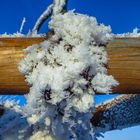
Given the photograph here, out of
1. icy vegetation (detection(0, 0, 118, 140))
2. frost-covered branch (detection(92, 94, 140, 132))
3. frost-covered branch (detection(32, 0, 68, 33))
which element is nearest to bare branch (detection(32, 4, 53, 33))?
frost-covered branch (detection(32, 0, 68, 33))

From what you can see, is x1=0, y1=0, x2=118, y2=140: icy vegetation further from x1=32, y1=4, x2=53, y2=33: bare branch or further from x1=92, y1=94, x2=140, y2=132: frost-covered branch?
x1=92, y1=94, x2=140, y2=132: frost-covered branch

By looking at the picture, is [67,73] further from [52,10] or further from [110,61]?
[52,10]

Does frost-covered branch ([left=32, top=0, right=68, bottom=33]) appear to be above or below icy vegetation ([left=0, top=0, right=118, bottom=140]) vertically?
above

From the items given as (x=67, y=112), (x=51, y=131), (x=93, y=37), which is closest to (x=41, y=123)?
(x=51, y=131)

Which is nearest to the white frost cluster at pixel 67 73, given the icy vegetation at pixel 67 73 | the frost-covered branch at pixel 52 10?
the icy vegetation at pixel 67 73

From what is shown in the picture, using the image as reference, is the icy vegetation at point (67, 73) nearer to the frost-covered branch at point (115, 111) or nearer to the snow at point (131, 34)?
the snow at point (131, 34)

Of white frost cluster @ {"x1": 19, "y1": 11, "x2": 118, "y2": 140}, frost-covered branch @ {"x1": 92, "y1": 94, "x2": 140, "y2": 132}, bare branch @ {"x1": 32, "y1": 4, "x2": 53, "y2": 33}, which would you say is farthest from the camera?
frost-covered branch @ {"x1": 92, "y1": 94, "x2": 140, "y2": 132}
